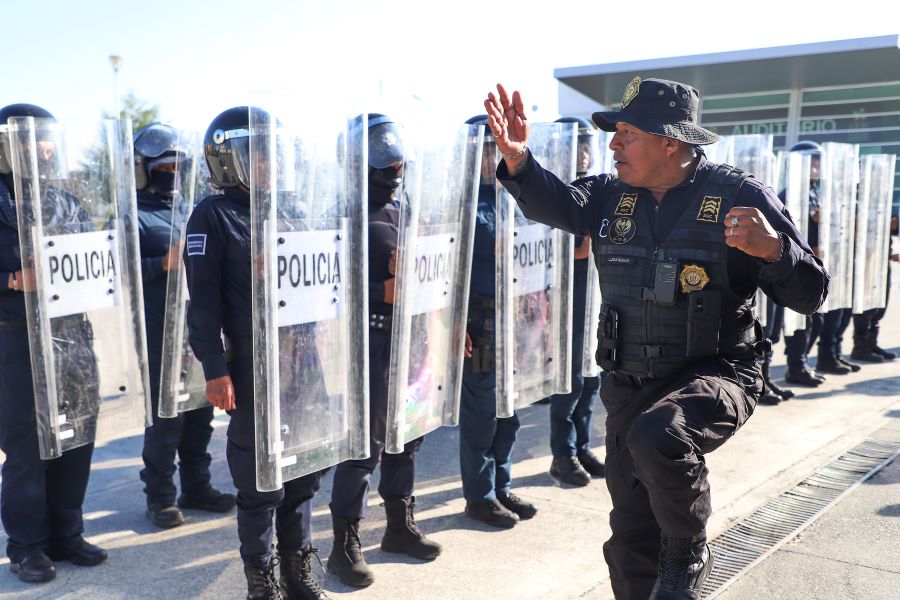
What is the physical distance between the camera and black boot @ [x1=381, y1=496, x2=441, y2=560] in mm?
4035

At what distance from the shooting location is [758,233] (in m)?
2.61

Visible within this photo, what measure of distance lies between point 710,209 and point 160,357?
3107 millimetres

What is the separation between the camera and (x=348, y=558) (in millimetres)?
3773

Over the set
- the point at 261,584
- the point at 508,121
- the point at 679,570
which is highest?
the point at 508,121

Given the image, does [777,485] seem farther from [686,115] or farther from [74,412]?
[74,412]

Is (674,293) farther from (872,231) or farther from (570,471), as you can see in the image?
(872,231)

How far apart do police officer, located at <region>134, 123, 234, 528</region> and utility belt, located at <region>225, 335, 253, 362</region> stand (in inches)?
47.0

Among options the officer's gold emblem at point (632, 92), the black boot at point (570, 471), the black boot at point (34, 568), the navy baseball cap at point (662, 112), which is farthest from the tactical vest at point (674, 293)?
the black boot at point (34, 568)

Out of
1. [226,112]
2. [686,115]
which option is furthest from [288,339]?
[686,115]

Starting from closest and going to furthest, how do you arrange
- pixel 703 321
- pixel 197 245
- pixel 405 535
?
1. pixel 703 321
2. pixel 197 245
3. pixel 405 535

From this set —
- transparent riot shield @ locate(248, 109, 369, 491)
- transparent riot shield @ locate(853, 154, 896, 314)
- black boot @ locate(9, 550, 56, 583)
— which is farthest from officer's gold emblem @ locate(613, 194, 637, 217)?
transparent riot shield @ locate(853, 154, 896, 314)

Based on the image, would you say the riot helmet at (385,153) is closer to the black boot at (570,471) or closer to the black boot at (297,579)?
the black boot at (297,579)

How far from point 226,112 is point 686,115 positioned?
5.89 ft

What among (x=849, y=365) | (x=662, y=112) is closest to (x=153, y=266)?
(x=662, y=112)
